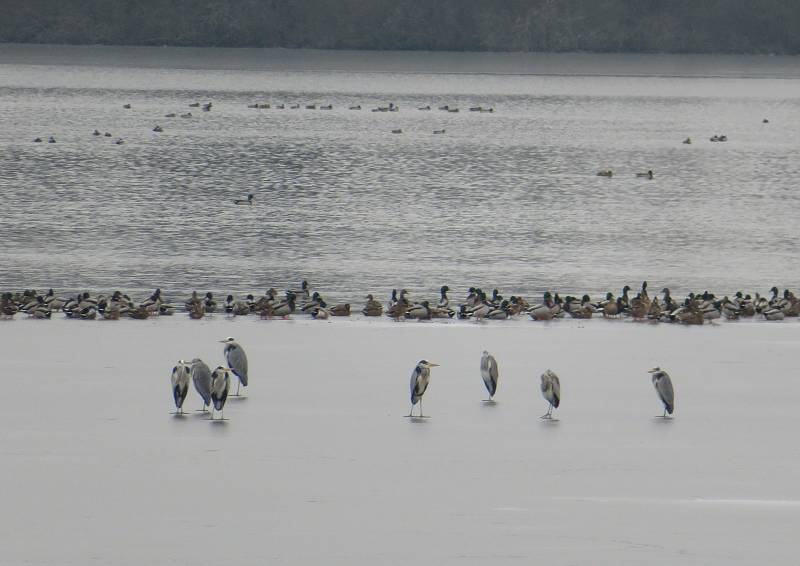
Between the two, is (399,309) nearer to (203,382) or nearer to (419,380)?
(203,382)

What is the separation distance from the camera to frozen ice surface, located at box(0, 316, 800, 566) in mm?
11352

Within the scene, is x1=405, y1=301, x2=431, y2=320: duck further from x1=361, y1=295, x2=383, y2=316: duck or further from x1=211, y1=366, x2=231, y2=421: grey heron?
x1=211, y1=366, x2=231, y2=421: grey heron

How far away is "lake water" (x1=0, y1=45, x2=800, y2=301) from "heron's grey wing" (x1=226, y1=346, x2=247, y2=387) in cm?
1222

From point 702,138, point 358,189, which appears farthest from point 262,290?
point 702,138

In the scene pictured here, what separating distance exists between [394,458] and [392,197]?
40.8 m

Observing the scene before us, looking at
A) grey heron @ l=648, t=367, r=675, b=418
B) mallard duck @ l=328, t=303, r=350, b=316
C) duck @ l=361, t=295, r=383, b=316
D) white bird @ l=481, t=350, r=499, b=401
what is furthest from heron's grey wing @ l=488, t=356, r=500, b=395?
mallard duck @ l=328, t=303, r=350, b=316

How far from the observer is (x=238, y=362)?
16297 mm

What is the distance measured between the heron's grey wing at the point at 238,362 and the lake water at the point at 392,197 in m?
12.2

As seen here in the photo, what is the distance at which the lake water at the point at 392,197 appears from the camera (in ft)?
109

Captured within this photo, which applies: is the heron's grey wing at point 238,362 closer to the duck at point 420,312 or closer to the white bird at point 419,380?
the white bird at point 419,380

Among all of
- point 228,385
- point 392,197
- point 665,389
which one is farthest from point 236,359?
point 392,197

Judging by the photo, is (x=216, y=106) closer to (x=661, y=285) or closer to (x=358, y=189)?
(x=358, y=189)

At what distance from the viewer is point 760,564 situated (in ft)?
35.8

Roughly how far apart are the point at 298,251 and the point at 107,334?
53.5 ft
